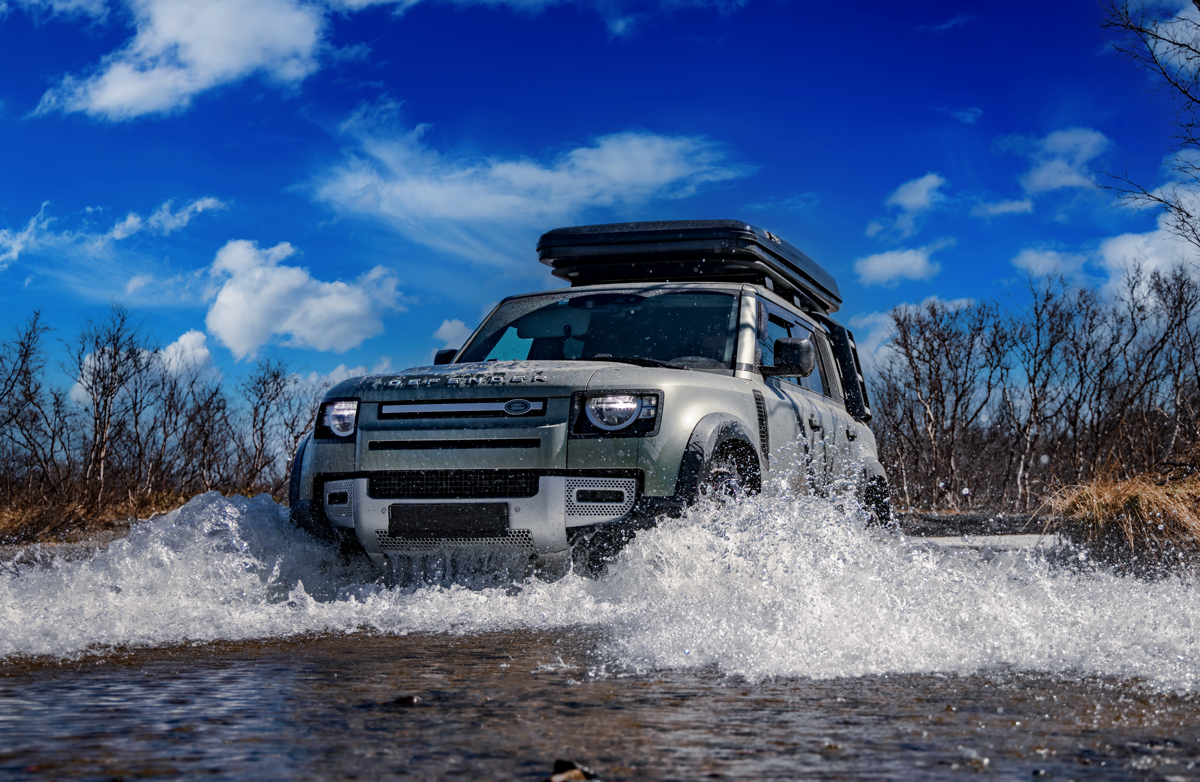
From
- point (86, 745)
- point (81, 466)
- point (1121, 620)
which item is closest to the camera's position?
point (86, 745)

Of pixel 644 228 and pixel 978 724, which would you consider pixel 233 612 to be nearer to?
pixel 978 724

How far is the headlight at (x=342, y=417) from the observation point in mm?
5254

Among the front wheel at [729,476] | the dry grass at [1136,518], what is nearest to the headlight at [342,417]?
the front wheel at [729,476]

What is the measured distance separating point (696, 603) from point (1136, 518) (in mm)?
5585

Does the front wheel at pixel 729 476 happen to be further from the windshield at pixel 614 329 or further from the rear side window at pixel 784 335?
the rear side window at pixel 784 335

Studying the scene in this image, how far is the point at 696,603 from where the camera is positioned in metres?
4.26

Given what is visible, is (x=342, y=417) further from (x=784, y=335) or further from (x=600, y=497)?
(x=784, y=335)

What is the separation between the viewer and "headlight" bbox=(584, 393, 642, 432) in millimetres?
4914

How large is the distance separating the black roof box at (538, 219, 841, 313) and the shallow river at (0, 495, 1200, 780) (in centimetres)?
229

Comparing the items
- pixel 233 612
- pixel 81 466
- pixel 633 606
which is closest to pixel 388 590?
pixel 233 612

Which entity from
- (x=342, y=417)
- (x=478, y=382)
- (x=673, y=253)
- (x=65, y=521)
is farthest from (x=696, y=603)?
(x=65, y=521)

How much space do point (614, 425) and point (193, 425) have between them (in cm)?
1400

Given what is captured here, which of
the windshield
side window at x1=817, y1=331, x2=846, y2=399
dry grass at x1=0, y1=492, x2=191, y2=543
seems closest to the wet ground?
the windshield

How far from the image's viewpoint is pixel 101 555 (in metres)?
5.36
